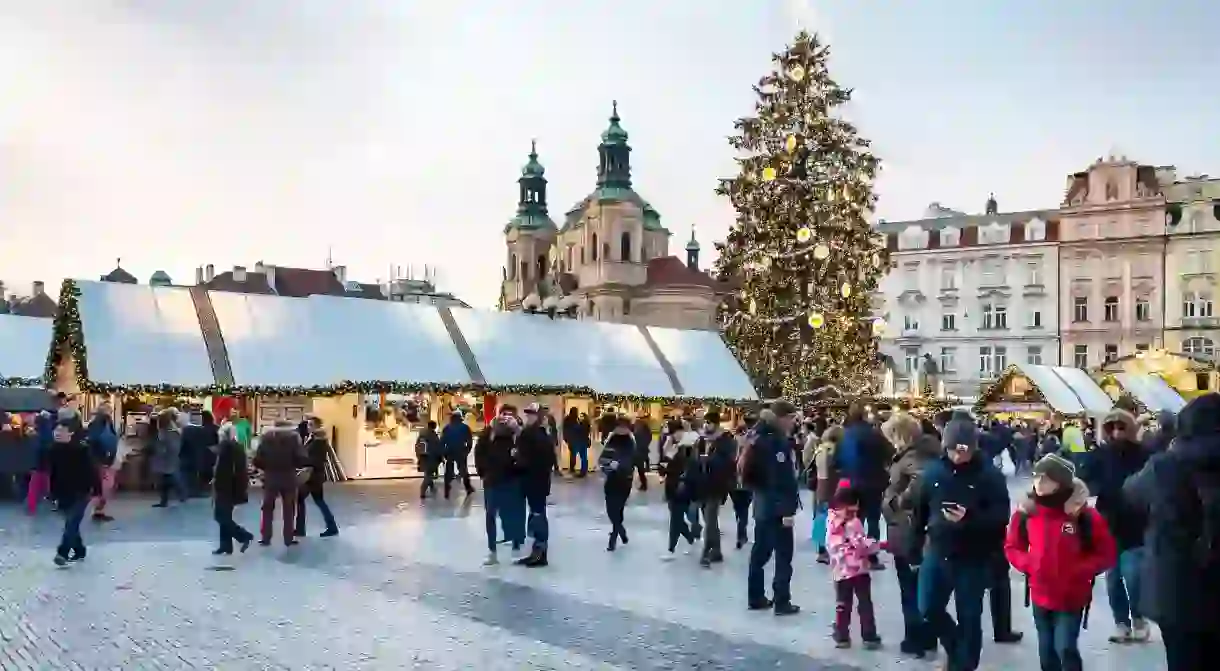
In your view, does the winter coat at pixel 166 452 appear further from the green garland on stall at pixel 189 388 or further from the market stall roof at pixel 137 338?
the market stall roof at pixel 137 338

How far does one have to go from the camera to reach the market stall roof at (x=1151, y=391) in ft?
132

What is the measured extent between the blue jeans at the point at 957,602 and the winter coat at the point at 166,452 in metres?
15.5

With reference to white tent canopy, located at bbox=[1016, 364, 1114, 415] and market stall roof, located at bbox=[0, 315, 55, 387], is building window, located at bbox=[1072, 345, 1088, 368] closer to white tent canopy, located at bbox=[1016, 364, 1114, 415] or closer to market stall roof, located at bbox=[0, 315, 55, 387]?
white tent canopy, located at bbox=[1016, 364, 1114, 415]

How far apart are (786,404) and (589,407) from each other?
63.6ft

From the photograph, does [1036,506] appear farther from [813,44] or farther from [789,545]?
[813,44]

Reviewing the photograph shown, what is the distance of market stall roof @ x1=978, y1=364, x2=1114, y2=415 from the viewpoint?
3853cm

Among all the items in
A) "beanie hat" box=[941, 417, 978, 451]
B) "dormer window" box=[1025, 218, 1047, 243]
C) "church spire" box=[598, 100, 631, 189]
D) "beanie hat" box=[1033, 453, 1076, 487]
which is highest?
"church spire" box=[598, 100, 631, 189]

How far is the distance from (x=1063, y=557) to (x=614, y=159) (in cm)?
8481

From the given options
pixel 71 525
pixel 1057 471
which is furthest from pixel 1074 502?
pixel 71 525

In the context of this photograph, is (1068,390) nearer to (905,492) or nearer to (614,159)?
(905,492)

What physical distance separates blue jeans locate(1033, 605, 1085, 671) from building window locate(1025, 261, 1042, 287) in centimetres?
6936

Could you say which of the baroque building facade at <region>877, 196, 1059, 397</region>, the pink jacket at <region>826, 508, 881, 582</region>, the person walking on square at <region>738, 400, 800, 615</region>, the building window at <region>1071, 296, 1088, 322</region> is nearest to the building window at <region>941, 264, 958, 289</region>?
the baroque building facade at <region>877, 196, 1059, 397</region>

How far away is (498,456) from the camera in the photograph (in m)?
13.5

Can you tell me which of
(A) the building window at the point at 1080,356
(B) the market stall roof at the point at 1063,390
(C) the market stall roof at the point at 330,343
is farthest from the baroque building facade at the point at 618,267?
(C) the market stall roof at the point at 330,343
